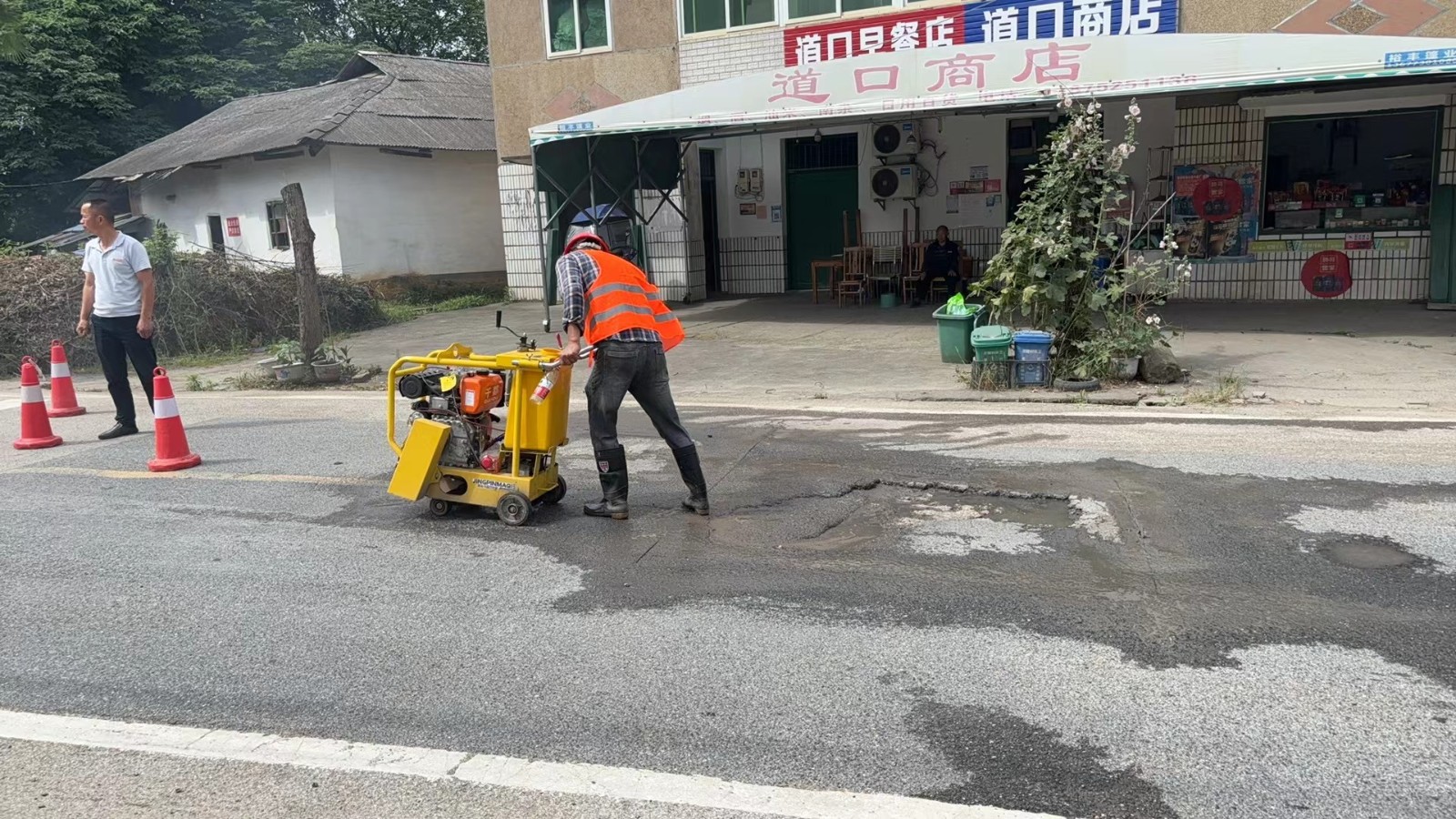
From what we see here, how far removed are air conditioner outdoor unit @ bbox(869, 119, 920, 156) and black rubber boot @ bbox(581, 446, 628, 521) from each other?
13.0 metres

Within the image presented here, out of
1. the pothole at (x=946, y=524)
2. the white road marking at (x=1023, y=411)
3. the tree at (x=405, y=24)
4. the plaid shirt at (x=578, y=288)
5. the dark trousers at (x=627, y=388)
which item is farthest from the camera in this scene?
the tree at (x=405, y=24)

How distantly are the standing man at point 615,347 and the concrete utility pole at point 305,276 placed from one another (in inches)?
275

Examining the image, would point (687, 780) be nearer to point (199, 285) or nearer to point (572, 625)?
point (572, 625)

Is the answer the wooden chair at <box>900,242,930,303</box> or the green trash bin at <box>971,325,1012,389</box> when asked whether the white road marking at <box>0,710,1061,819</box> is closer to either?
the green trash bin at <box>971,325,1012,389</box>

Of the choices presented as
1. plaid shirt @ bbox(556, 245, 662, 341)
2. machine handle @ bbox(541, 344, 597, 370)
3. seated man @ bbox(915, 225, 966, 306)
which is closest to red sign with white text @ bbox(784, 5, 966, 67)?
seated man @ bbox(915, 225, 966, 306)

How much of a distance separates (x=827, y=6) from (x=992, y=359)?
29.6 feet

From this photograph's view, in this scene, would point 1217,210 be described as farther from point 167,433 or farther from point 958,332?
point 167,433

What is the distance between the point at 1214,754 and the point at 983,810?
2.68 feet

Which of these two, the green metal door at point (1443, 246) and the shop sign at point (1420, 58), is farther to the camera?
the green metal door at point (1443, 246)

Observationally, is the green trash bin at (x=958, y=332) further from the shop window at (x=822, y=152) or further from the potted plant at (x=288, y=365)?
the shop window at (x=822, y=152)

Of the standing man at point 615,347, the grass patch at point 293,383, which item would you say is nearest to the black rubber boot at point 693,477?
the standing man at point 615,347

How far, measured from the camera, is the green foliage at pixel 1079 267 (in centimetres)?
954

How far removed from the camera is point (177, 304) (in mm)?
15266

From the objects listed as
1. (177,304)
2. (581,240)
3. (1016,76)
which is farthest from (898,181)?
(581,240)
